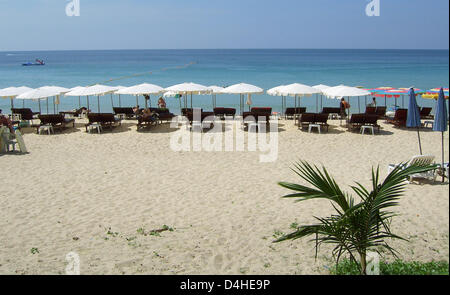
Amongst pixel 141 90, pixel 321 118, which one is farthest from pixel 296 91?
pixel 141 90

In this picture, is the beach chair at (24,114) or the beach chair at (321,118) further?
the beach chair at (24,114)

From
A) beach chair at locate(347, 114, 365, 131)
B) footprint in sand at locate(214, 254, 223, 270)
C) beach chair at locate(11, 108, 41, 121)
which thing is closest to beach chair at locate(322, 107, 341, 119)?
beach chair at locate(347, 114, 365, 131)

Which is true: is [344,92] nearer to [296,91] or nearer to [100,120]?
[296,91]

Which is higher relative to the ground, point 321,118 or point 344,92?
point 344,92

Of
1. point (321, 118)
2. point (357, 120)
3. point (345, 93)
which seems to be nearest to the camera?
point (357, 120)

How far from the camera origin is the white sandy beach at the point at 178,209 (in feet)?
15.7

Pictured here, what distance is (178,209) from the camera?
6.61 metres

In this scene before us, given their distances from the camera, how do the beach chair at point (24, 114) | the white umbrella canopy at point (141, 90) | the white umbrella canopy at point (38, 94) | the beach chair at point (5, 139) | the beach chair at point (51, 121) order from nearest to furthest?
1. the beach chair at point (5, 139)
2. the beach chair at point (51, 121)
3. the white umbrella canopy at point (38, 94)
4. the white umbrella canopy at point (141, 90)
5. the beach chair at point (24, 114)

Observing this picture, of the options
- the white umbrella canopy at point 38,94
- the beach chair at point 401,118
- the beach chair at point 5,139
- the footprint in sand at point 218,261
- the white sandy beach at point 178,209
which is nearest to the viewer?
the footprint in sand at point 218,261

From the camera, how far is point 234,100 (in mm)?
30031

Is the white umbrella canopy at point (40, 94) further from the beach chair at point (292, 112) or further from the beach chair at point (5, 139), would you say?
the beach chair at point (292, 112)

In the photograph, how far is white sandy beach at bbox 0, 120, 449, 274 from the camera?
4793mm

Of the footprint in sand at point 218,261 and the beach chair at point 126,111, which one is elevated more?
the beach chair at point 126,111

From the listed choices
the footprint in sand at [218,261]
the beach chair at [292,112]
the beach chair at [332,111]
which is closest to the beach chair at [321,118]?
the beach chair at [332,111]
